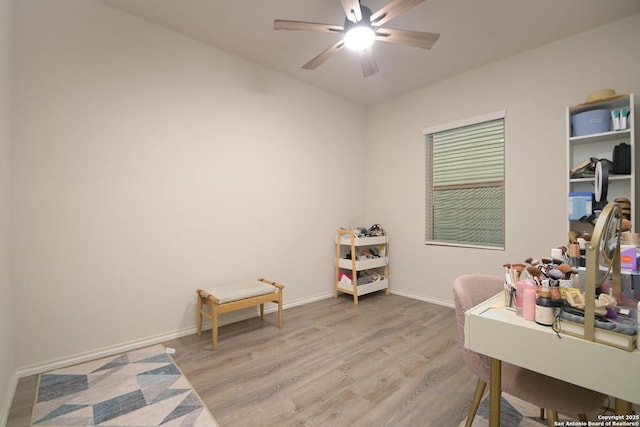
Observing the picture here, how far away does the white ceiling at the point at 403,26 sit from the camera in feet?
7.39

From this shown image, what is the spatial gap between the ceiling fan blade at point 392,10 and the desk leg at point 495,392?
1958 mm

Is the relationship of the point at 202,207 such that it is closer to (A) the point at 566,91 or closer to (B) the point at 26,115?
(B) the point at 26,115

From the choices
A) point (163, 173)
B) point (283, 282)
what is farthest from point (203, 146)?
point (283, 282)

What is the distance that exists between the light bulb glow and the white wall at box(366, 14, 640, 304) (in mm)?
1753

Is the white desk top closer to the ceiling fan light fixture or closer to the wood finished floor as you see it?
the wood finished floor

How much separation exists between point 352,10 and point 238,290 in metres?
2.38

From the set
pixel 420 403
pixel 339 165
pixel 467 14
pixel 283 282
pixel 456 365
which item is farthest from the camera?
pixel 339 165

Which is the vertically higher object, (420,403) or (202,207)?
(202,207)

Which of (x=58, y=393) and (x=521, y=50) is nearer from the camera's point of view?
(x=58, y=393)

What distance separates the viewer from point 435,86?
3.60 metres

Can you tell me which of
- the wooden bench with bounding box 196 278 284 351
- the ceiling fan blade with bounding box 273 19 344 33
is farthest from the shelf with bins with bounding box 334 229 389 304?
the ceiling fan blade with bounding box 273 19 344 33

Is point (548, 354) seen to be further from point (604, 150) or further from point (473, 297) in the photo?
point (604, 150)

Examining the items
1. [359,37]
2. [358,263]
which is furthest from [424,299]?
[359,37]

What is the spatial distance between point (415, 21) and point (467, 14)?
402 millimetres
